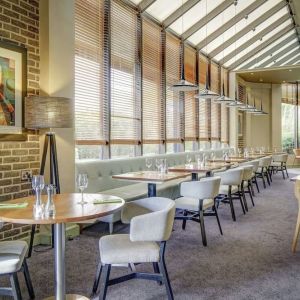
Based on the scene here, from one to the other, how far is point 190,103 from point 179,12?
7.96 ft

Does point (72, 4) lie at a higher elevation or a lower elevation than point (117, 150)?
higher

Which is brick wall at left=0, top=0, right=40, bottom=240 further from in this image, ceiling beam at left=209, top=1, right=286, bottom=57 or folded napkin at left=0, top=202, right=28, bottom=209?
ceiling beam at left=209, top=1, right=286, bottom=57

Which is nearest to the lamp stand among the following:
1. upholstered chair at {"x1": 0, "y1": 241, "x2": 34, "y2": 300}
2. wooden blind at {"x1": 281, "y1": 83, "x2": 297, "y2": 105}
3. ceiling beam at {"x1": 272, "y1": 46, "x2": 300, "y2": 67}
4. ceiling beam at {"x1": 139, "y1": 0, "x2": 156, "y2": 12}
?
upholstered chair at {"x1": 0, "y1": 241, "x2": 34, "y2": 300}

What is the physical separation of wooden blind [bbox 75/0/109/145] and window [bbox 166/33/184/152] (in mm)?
2488

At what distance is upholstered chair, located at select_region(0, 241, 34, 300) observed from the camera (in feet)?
7.50

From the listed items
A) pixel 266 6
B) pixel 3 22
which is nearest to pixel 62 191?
pixel 3 22

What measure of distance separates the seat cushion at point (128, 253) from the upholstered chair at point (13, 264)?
57cm

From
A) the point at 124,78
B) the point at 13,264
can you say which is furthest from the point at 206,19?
the point at 13,264

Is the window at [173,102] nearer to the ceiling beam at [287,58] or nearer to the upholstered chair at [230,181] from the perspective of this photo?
the upholstered chair at [230,181]

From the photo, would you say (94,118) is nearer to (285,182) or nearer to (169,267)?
(169,267)

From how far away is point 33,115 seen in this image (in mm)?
3561

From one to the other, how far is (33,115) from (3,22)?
3.45 ft

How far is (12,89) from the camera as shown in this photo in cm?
374

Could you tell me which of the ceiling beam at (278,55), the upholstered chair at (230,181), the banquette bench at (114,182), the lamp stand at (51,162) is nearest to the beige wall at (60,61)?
the lamp stand at (51,162)
